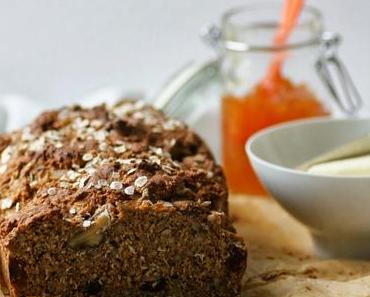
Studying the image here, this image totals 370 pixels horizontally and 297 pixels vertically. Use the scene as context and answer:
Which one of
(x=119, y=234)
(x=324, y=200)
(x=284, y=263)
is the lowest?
(x=284, y=263)

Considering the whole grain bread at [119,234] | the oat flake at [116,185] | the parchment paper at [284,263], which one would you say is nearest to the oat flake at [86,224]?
the whole grain bread at [119,234]

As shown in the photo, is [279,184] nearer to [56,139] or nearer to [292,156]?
[292,156]

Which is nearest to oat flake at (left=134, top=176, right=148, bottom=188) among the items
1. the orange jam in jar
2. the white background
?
the orange jam in jar

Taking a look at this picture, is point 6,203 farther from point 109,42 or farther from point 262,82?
point 109,42

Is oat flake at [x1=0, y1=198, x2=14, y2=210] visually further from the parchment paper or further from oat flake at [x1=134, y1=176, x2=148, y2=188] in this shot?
the parchment paper

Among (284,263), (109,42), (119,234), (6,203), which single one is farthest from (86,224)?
(109,42)

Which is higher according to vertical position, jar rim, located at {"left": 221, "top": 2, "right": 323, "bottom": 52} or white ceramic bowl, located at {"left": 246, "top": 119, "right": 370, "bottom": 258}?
jar rim, located at {"left": 221, "top": 2, "right": 323, "bottom": 52}

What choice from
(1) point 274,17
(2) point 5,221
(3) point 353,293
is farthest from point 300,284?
(1) point 274,17
